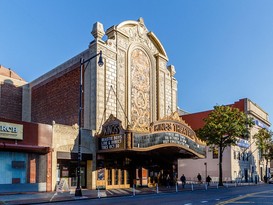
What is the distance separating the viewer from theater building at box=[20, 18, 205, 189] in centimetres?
3441

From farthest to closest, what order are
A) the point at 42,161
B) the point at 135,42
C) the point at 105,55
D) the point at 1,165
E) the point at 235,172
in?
the point at 235,172 < the point at 135,42 < the point at 105,55 < the point at 42,161 < the point at 1,165

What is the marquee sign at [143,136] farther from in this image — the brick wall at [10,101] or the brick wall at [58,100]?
the brick wall at [10,101]

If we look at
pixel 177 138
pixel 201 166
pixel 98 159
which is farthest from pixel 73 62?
pixel 201 166

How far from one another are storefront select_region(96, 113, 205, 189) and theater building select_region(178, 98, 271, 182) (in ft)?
49.7

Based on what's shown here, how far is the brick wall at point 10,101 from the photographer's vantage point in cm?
4572

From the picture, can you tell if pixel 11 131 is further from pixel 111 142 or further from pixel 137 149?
pixel 137 149

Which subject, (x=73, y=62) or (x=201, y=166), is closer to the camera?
(x=73, y=62)

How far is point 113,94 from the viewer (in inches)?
1538

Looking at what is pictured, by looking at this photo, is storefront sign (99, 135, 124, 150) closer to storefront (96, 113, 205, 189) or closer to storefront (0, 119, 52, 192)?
storefront (96, 113, 205, 189)

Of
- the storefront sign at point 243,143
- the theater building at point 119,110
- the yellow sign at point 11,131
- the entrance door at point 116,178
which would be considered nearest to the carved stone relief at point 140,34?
the theater building at point 119,110

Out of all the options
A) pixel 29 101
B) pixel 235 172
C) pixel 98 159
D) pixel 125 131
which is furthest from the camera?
pixel 235 172

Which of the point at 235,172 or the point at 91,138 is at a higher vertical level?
the point at 91,138

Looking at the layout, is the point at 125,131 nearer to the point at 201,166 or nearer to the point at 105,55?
the point at 105,55

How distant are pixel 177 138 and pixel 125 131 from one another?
20.4ft
